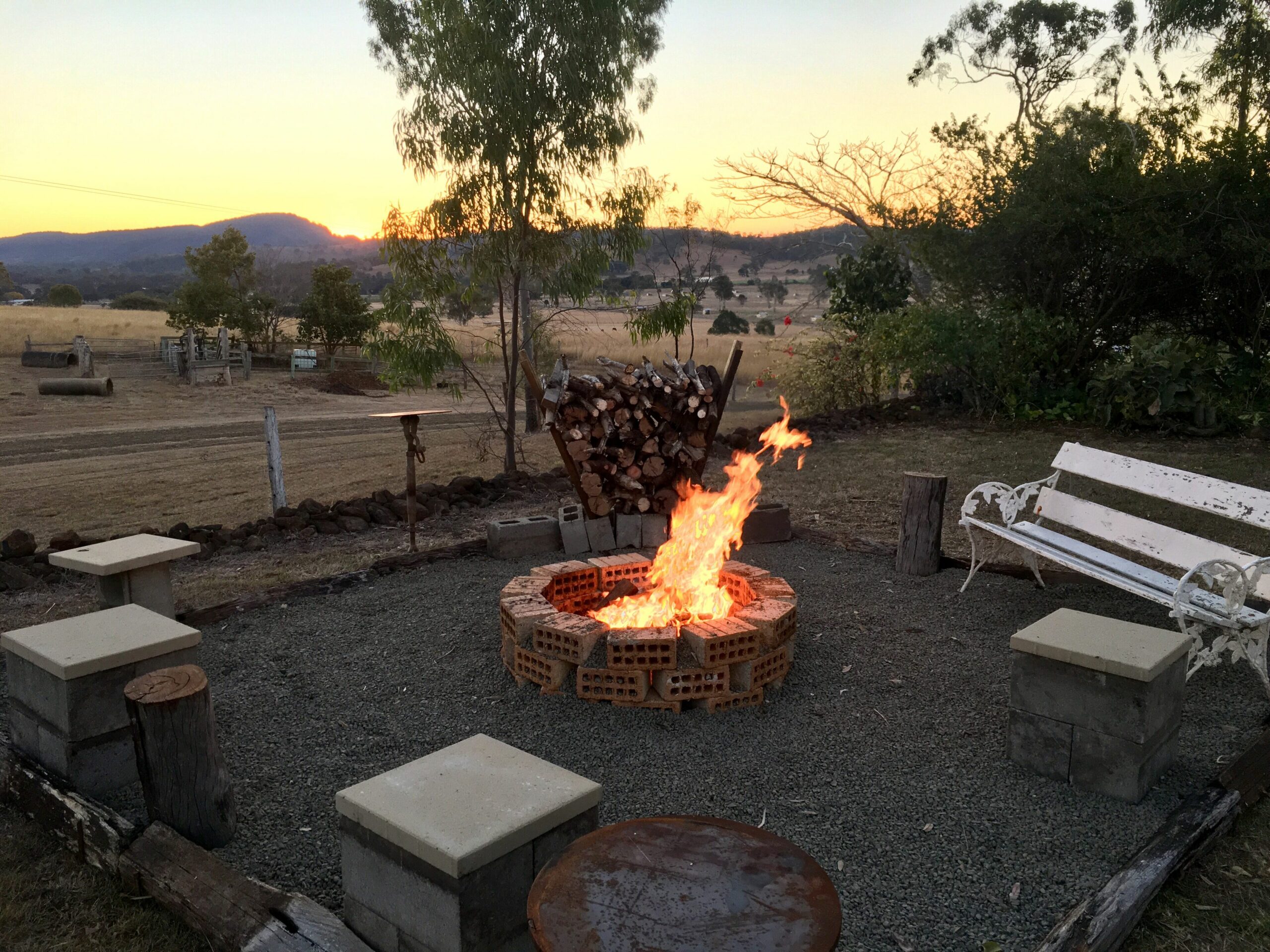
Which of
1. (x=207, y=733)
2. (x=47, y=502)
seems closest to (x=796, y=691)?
(x=207, y=733)

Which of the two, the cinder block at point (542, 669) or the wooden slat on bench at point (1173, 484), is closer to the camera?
the cinder block at point (542, 669)

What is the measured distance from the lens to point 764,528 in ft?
23.8

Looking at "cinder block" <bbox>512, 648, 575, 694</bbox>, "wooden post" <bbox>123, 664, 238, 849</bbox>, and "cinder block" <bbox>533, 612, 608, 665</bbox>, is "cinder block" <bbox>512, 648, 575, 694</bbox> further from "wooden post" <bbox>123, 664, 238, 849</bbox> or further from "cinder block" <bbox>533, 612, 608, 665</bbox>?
"wooden post" <bbox>123, 664, 238, 849</bbox>

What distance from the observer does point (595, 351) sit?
1977 cm

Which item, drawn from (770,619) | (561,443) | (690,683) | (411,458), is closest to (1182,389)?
(561,443)

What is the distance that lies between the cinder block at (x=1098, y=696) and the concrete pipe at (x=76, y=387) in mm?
22091

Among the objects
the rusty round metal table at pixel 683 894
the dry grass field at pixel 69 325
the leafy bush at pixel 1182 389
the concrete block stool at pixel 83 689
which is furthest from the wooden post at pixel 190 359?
the rusty round metal table at pixel 683 894

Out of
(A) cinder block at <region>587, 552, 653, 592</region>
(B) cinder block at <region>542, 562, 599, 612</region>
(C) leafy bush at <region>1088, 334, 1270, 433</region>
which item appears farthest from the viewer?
(C) leafy bush at <region>1088, 334, 1270, 433</region>

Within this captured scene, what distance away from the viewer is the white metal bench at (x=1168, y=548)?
4156 mm

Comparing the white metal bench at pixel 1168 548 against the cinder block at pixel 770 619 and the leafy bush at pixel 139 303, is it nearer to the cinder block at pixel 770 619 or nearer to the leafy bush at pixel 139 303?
the cinder block at pixel 770 619

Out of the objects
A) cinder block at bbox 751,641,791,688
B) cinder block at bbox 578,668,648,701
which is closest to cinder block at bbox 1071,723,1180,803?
cinder block at bbox 751,641,791,688

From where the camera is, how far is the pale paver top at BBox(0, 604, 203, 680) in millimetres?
3553

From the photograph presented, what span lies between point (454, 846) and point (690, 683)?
2.06 meters

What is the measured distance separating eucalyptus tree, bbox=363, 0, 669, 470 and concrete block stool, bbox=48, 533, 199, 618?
5134 millimetres
